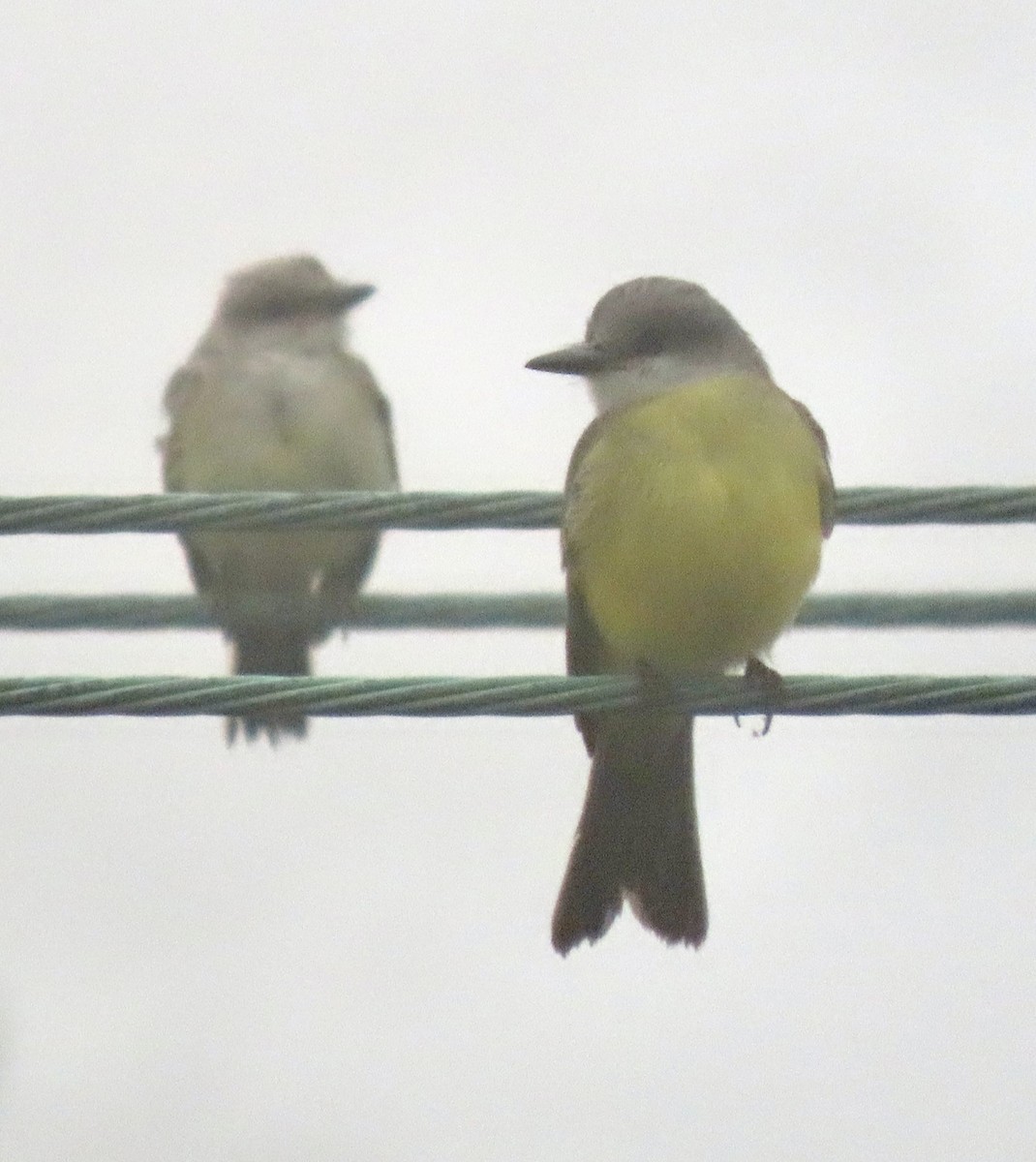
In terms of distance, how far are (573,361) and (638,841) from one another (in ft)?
3.43

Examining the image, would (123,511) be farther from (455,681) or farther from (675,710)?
(675,710)

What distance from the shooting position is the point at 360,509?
3.92m

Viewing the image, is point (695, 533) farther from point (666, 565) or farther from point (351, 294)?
point (351, 294)

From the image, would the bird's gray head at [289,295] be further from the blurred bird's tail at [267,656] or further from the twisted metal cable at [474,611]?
the twisted metal cable at [474,611]

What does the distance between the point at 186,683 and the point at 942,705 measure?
1.16 meters

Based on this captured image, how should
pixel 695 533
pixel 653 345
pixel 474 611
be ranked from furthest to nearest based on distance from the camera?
pixel 474 611 < pixel 653 345 < pixel 695 533

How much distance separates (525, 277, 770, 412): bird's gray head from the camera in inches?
190

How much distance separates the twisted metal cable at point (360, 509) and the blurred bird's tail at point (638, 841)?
2.10 feet

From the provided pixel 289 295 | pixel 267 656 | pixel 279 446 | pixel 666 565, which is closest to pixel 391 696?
pixel 666 565

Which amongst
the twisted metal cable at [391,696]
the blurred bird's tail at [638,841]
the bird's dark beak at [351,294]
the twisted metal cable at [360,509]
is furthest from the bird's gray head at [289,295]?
the twisted metal cable at [391,696]

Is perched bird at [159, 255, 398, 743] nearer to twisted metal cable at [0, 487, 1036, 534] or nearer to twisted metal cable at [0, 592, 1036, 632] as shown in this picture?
twisted metal cable at [0, 592, 1036, 632]

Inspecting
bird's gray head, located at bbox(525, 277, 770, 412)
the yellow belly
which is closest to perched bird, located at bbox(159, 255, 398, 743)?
bird's gray head, located at bbox(525, 277, 770, 412)

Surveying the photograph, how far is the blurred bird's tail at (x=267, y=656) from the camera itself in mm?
7246

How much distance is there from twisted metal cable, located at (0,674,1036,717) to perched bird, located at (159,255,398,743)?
345cm
